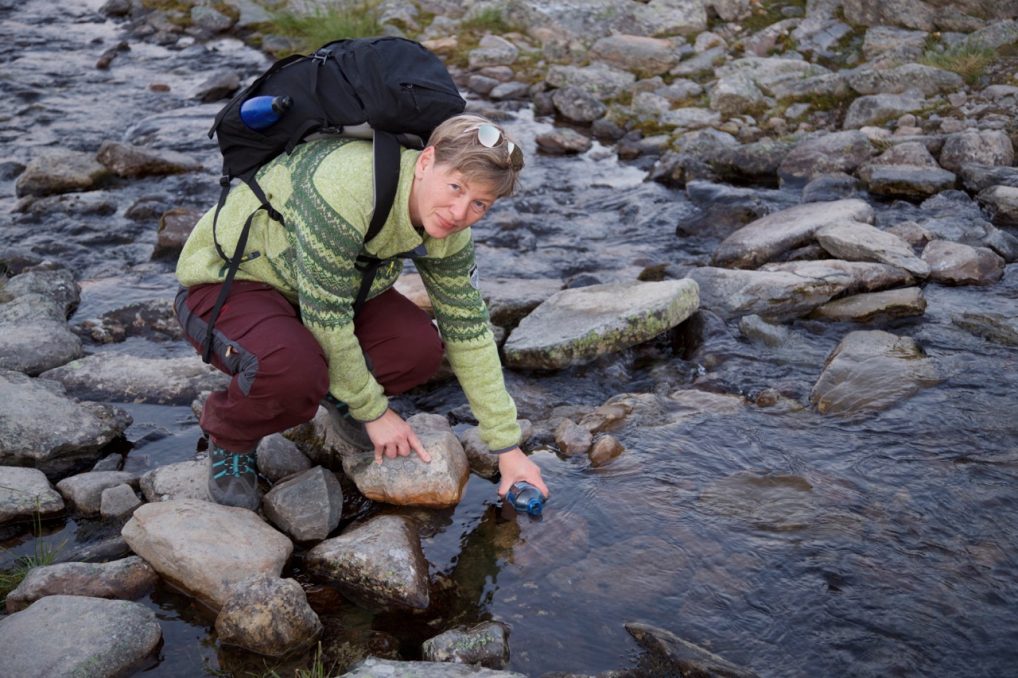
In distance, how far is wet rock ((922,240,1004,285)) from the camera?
22.9ft

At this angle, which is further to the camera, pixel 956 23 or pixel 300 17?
pixel 300 17

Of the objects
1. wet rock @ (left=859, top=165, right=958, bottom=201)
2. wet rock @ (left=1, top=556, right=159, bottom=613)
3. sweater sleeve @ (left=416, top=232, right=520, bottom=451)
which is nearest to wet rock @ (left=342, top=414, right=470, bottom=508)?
sweater sleeve @ (left=416, top=232, right=520, bottom=451)

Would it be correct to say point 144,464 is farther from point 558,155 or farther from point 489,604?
point 558,155

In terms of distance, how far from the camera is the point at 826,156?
385 inches

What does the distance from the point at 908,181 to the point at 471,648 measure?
7.27 metres

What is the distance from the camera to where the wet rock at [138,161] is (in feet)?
33.4

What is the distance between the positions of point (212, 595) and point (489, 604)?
1180 millimetres

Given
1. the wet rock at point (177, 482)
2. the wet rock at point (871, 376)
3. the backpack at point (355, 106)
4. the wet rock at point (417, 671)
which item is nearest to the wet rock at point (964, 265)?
the wet rock at point (871, 376)

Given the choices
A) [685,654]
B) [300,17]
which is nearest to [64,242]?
[685,654]

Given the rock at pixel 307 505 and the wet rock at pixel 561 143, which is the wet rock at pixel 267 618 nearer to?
the rock at pixel 307 505

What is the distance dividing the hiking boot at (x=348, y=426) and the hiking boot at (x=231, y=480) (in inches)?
19.8

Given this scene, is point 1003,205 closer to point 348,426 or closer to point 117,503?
point 348,426

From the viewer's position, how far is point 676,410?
5.51 meters

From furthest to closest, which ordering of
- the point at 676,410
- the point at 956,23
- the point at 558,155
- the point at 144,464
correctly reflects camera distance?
the point at 956,23 → the point at 558,155 → the point at 676,410 → the point at 144,464
